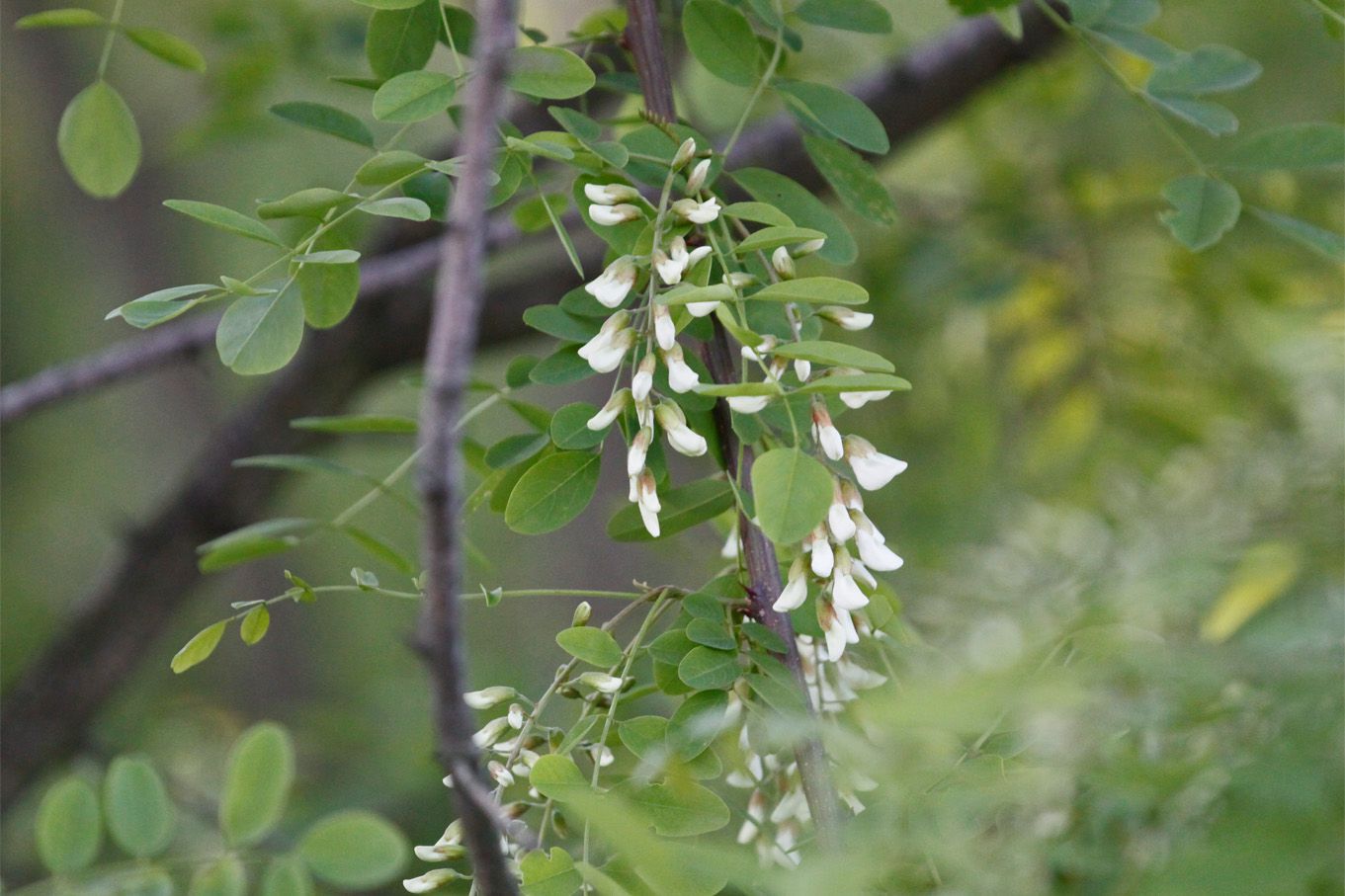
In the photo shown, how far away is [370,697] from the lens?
62.7 inches

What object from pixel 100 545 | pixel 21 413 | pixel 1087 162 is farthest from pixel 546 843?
pixel 100 545

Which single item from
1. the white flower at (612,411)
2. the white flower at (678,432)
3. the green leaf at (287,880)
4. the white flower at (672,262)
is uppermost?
the white flower at (672,262)

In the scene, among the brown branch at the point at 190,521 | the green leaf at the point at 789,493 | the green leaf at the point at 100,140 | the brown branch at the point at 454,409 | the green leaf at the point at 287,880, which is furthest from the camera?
the brown branch at the point at 190,521

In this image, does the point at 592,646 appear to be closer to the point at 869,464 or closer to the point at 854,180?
the point at 869,464

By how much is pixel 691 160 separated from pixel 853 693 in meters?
0.21

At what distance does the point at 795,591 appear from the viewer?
38 centimetres

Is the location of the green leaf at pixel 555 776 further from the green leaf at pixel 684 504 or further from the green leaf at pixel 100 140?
the green leaf at pixel 100 140

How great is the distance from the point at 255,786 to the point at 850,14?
0.41 metres

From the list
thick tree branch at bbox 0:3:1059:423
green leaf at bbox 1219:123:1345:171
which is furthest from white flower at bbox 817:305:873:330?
thick tree branch at bbox 0:3:1059:423

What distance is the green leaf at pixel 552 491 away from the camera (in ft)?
1.45

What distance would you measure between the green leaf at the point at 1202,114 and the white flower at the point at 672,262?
0.30 m

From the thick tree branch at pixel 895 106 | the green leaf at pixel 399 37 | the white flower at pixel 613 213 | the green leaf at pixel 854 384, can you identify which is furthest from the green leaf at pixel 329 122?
the thick tree branch at pixel 895 106

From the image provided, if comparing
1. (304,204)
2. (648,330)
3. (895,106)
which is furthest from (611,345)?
(895,106)

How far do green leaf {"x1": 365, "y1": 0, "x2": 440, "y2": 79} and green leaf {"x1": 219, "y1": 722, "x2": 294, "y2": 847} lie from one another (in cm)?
28
